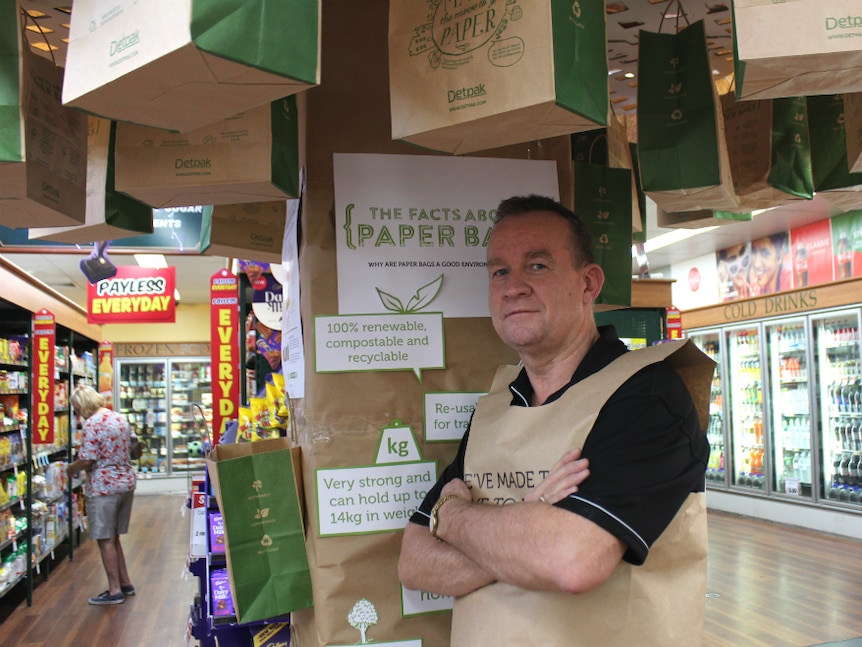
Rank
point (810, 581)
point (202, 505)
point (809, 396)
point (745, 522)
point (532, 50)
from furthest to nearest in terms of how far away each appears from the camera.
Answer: point (745, 522)
point (809, 396)
point (810, 581)
point (202, 505)
point (532, 50)

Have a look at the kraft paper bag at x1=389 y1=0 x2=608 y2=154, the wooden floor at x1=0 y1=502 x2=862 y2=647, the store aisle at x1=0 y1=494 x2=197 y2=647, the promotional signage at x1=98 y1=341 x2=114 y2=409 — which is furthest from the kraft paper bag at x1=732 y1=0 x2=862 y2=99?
the promotional signage at x1=98 y1=341 x2=114 y2=409

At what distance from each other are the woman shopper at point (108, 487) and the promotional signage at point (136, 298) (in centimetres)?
419

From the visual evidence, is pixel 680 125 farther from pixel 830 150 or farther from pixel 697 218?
pixel 830 150

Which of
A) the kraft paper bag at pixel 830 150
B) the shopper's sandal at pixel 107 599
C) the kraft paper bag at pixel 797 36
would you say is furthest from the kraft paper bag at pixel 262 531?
the shopper's sandal at pixel 107 599

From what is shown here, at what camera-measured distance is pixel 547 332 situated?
1646 millimetres

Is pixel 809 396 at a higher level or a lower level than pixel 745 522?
higher

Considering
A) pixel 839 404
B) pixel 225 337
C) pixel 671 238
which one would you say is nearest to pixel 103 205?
pixel 225 337

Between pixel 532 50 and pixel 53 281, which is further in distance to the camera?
pixel 53 281

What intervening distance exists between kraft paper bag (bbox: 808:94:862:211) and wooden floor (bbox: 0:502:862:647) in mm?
3572

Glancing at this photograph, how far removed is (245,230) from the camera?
2.34m

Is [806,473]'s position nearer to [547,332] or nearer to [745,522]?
[745,522]

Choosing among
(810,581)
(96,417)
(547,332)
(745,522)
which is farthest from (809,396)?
(547,332)

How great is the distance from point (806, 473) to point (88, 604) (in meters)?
7.58

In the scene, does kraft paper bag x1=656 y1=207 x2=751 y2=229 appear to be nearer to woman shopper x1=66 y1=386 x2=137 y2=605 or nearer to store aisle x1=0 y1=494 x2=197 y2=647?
store aisle x1=0 y1=494 x2=197 y2=647
